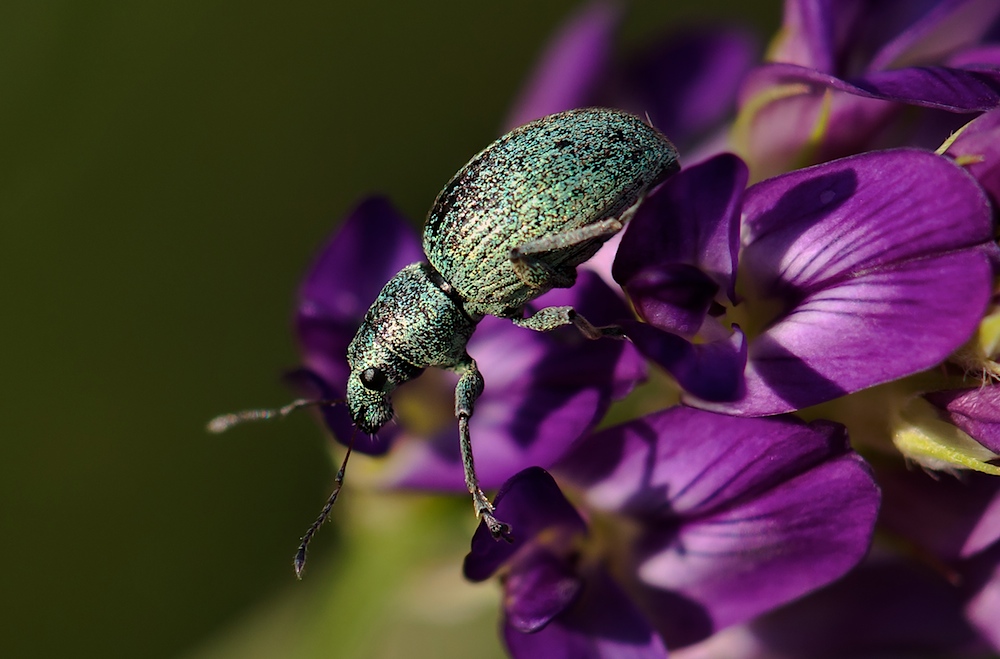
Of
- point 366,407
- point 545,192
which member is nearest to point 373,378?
point 366,407

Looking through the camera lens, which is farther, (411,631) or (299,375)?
(411,631)

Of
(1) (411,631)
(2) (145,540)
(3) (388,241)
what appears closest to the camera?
(3) (388,241)

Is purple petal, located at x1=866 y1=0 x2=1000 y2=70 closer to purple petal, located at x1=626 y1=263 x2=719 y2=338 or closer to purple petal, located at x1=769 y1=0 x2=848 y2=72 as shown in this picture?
purple petal, located at x1=769 y1=0 x2=848 y2=72

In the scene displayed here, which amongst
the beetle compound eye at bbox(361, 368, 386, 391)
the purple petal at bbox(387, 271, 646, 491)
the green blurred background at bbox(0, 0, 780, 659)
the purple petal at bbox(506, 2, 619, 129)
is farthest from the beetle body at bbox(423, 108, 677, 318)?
the green blurred background at bbox(0, 0, 780, 659)

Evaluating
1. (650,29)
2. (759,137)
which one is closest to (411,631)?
→ (759,137)

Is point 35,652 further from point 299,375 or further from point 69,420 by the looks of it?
point 299,375

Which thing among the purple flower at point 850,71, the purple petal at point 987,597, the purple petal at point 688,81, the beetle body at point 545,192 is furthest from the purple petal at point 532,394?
the purple petal at point 688,81

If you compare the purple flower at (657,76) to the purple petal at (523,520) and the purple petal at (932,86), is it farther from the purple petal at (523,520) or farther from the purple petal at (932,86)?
the purple petal at (523,520)
